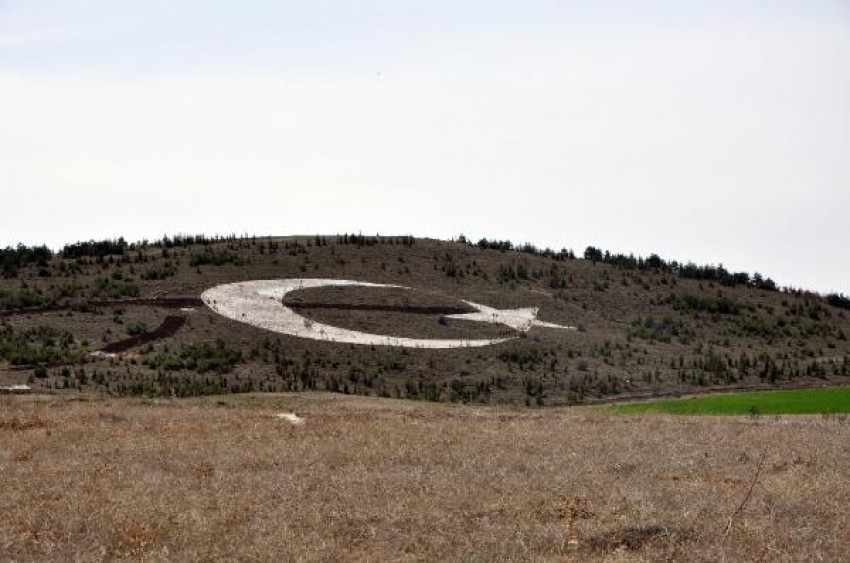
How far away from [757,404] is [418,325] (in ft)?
66.5

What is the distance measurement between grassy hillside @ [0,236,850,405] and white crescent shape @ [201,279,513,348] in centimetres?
89

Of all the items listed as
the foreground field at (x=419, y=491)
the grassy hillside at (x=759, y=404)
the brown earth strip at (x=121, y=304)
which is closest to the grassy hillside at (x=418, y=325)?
the brown earth strip at (x=121, y=304)

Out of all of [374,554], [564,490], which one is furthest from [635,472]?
[374,554]

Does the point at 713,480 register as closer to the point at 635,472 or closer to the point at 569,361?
the point at 635,472

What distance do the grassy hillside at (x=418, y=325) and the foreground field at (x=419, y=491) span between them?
1691 centimetres

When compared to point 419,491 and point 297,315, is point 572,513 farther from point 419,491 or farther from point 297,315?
point 297,315

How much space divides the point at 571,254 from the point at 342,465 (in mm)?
56396

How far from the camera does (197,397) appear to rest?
122 ft

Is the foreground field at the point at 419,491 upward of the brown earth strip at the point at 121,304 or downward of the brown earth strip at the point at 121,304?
downward

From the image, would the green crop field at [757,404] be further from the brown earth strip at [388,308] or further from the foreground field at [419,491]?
the brown earth strip at [388,308]

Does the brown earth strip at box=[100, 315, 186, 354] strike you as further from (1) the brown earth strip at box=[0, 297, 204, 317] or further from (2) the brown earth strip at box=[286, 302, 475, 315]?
(2) the brown earth strip at box=[286, 302, 475, 315]

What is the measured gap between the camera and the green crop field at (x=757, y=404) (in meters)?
35.1

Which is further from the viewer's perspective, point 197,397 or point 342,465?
point 197,397

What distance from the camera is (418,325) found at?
2089 inches
